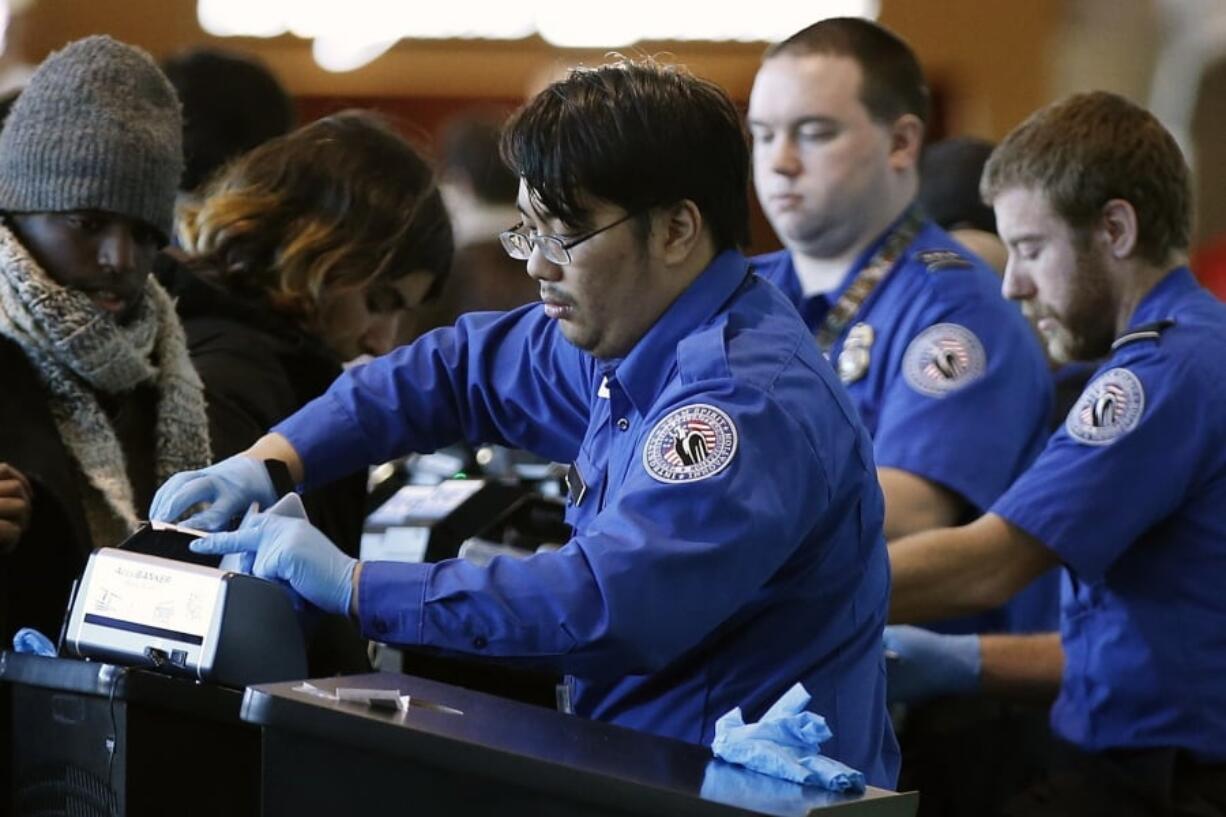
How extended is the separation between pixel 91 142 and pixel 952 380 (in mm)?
1374

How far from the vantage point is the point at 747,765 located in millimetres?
1595

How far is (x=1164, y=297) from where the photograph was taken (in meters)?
2.75

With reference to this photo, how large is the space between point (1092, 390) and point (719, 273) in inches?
36.3

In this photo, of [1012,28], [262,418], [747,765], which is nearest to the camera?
[747,765]

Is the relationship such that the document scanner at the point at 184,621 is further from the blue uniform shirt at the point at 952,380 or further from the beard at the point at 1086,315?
the beard at the point at 1086,315

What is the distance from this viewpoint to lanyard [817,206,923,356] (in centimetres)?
315

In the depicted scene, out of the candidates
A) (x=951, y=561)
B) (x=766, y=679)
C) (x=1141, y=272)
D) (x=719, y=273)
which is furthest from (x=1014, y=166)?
(x=766, y=679)

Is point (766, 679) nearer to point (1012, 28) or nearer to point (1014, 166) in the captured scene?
point (1014, 166)

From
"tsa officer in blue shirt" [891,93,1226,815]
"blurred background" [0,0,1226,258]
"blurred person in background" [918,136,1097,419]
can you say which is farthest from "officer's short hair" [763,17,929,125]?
"blurred background" [0,0,1226,258]

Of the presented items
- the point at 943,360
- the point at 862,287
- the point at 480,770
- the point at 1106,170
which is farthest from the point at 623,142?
the point at 862,287

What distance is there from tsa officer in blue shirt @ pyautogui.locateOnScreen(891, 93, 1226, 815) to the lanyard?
30cm

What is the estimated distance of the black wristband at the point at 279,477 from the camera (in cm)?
212

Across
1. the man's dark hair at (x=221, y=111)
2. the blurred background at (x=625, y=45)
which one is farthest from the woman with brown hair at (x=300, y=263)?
the blurred background at (x=625, y=45)

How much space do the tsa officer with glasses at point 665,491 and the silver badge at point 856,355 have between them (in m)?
1.03
